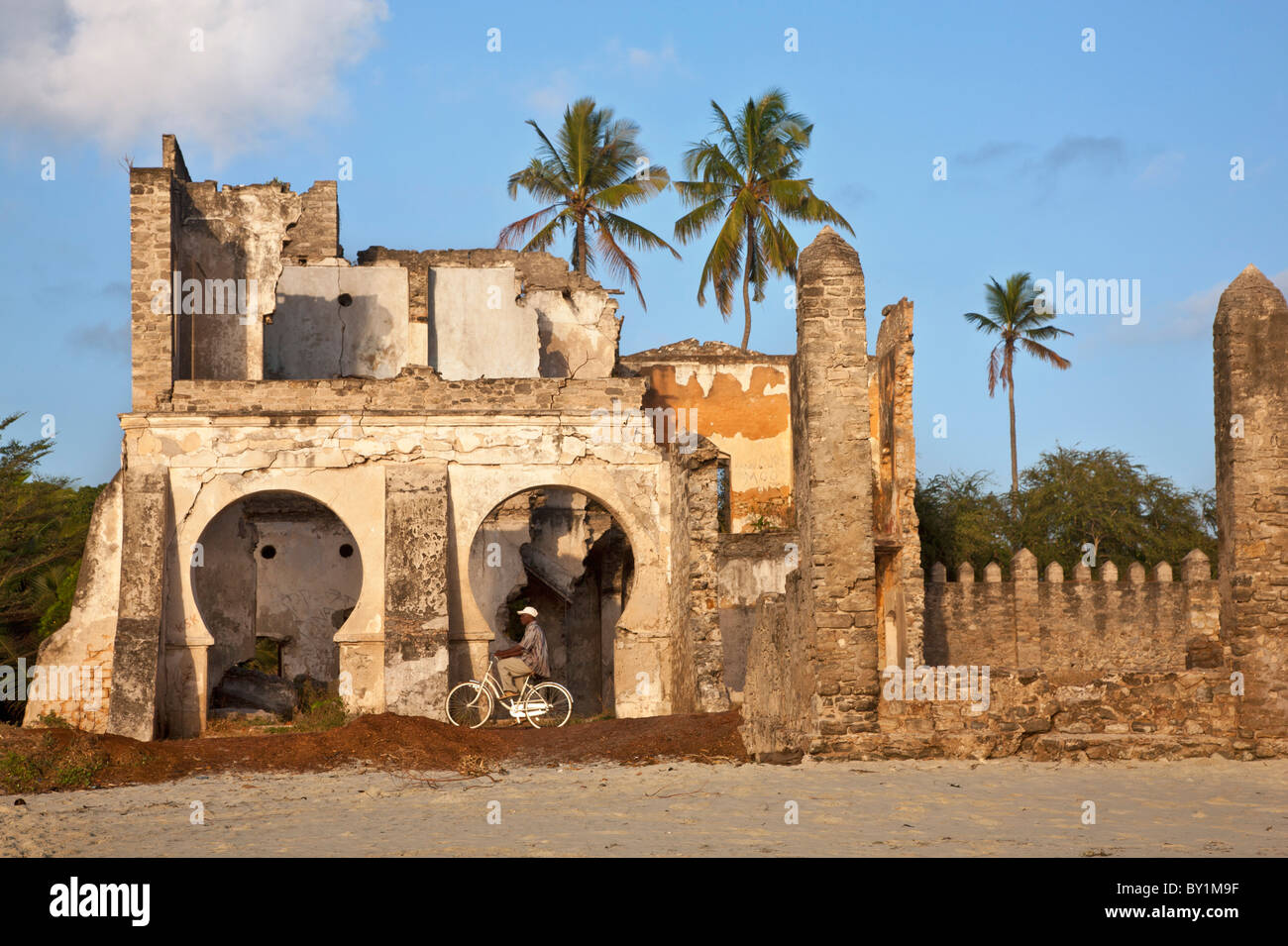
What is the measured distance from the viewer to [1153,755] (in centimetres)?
1254

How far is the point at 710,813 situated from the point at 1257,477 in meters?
6.21

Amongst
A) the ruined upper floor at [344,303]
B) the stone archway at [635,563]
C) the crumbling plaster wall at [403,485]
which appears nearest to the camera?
the crumbling plaster wall at [403,485]

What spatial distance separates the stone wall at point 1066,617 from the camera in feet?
100

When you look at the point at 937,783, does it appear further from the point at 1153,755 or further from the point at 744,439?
the point at 744,439

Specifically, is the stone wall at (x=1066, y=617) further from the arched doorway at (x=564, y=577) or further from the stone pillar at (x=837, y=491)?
the stone pillar at (x=837, y=491)

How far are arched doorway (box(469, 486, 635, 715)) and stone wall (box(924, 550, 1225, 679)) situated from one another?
718 centimetres

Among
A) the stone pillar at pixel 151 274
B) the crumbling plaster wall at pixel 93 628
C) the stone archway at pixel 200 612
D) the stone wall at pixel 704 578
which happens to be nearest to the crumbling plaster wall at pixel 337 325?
the stone pillar at pixel 151 274

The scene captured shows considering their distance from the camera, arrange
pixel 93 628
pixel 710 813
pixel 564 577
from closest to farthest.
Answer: pixel 710 813 → pixel 93 628 → pixel 564 577

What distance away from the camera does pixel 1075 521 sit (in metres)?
36.2

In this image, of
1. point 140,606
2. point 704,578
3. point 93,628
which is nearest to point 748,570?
point 704,578

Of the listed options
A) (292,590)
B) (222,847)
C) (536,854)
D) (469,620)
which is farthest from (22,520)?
(536,854)

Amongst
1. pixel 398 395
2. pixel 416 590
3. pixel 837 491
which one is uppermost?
pixel 398 395

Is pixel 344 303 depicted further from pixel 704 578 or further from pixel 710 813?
pixel 710 813

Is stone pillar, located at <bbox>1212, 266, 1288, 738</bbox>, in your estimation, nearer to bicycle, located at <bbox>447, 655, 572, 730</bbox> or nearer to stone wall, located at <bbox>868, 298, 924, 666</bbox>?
bicycle, located at <bbox>447, 655, 572, 730</bbox>
